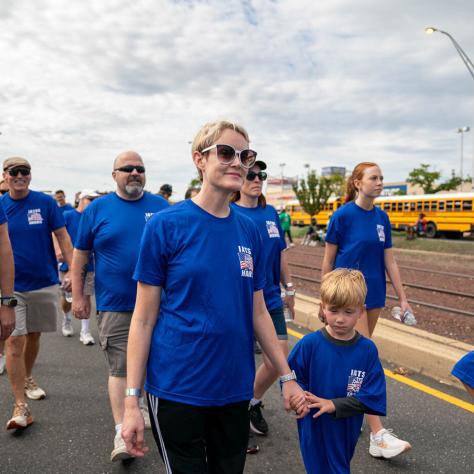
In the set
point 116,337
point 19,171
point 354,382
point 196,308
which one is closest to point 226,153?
point 196,308

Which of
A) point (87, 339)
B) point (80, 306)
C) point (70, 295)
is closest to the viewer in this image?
point (80, 306)

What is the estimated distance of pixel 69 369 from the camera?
202 inches

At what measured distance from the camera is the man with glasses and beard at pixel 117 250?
3443mm

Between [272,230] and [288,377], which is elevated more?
[272,230]

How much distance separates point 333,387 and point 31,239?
115 inches

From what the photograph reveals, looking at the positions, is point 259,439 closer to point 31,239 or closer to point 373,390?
point 373,390

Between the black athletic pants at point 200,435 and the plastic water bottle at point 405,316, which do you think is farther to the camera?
the plastic water bottle at point 405,316

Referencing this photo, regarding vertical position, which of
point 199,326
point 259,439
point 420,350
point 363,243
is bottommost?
point 259,439

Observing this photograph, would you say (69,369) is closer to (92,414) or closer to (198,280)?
(92,414)

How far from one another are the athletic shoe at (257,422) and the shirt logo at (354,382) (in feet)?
4.68

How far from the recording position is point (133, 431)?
1.88m

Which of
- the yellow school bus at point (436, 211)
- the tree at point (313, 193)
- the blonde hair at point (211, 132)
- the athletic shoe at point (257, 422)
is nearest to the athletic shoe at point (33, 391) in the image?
the athletic shoe at point (257, 422)

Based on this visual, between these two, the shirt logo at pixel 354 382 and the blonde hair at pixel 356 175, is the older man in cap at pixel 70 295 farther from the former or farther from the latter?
the shirt logo at pixel 354 382

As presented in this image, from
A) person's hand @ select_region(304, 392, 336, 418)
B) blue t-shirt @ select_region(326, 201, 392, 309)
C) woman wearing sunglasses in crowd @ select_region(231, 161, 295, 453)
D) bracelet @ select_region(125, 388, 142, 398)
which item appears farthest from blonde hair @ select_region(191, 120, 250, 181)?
blue t-shirt @ select_region(326, 201, 392, 309)
